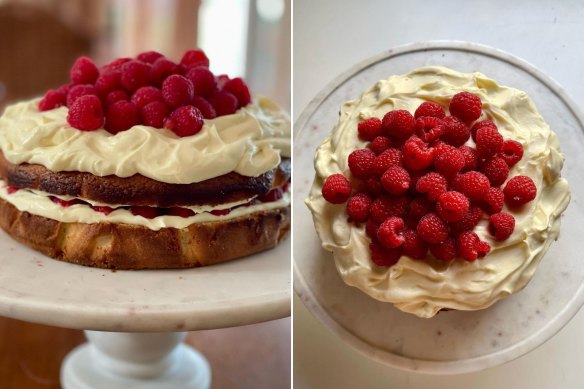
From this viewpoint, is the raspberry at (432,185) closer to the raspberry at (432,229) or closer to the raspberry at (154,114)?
the raspberry at (432,229)

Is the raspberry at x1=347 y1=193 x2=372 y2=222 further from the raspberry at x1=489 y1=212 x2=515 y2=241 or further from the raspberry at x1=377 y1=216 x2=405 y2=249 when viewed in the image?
the raspberry at x1=489 y1=212 x2=515 y2=241

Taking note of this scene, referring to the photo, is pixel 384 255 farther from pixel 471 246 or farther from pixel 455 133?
pixel 455 133

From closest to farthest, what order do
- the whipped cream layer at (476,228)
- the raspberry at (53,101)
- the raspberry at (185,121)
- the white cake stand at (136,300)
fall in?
the white cake stand at (136,300) → the whipped cream layer at (476,228) → the raspberry at (185,121) → the raspberry at (53,101)

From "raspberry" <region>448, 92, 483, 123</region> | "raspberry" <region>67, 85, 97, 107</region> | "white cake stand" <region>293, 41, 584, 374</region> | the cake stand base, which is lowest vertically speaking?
the cake stand base

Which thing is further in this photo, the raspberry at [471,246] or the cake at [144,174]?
the cake at [144,174]

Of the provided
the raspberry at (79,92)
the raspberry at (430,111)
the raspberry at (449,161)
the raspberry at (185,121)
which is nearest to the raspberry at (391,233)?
the raspberry at (449,161)

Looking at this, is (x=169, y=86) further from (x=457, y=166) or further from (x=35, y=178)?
(x=457, y=166)

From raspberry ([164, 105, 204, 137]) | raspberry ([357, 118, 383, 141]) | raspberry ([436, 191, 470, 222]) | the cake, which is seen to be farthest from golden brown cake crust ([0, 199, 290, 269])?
raspberry ([436, 191, 470, 222])
